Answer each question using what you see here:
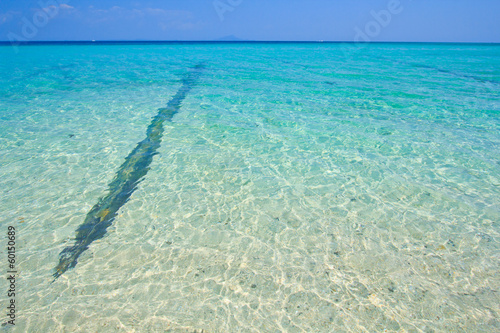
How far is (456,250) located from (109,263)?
4319 millimetres

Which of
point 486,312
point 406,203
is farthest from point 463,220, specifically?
point 486,312

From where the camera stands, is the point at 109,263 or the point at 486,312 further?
the point at 109,263

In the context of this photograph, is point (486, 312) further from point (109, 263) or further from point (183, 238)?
point (109, 263)

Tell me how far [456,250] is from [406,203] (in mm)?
1102

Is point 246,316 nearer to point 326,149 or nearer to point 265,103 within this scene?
point 326,149

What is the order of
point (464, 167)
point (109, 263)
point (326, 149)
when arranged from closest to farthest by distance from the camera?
point (109, 263) < point (464, 167) < point (326, 149)

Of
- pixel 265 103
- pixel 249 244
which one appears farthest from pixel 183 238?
pixel 265 103

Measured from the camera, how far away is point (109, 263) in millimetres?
3420

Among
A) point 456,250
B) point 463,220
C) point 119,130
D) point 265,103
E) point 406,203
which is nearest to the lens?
point 456,250

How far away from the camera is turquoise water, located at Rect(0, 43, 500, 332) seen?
285 centimetres

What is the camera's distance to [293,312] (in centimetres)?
284

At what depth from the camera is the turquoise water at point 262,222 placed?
285 cm

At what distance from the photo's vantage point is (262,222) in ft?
13.8

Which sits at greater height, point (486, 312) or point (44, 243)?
point (486, 312)
